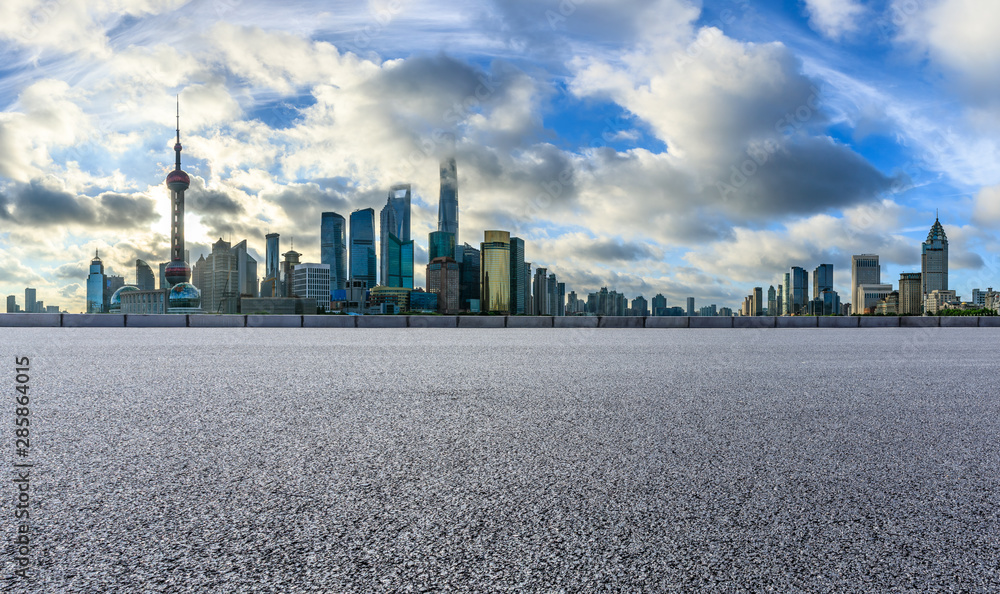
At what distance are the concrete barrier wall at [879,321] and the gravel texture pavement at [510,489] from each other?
1061 inches

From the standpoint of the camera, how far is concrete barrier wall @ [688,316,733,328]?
29734mm

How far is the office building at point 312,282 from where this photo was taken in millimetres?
180375

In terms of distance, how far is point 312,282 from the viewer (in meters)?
184

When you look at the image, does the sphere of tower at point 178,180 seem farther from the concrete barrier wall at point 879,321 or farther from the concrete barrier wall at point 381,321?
the concrete barrier wall at point 879,321

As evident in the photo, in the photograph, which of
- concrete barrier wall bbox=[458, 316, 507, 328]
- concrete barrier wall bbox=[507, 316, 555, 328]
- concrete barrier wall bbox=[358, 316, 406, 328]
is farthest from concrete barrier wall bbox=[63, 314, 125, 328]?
concrete barrier wall bbox=[507, 316, 555, 328]

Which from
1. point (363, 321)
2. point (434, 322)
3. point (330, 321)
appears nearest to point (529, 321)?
point (434, 322)

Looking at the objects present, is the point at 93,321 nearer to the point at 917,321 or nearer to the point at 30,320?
the point at 30,320

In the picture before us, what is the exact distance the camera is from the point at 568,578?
255cm

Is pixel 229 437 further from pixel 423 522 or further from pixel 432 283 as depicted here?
pixel 432 283

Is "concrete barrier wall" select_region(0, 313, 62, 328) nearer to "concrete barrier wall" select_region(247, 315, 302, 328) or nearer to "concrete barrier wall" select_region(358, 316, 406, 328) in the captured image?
"concrete barrier wall" select_region(247, 315, 302, 328)

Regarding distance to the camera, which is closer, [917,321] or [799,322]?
[799,322]

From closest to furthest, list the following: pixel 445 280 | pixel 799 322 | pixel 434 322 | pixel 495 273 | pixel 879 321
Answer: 1. pixel 434 322
2. pixel 799 322
3. pixel 879 321
4. pixel 495 273
5. pixel 445 280

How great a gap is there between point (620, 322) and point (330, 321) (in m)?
14.6

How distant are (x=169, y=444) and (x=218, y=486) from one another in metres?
1.38
